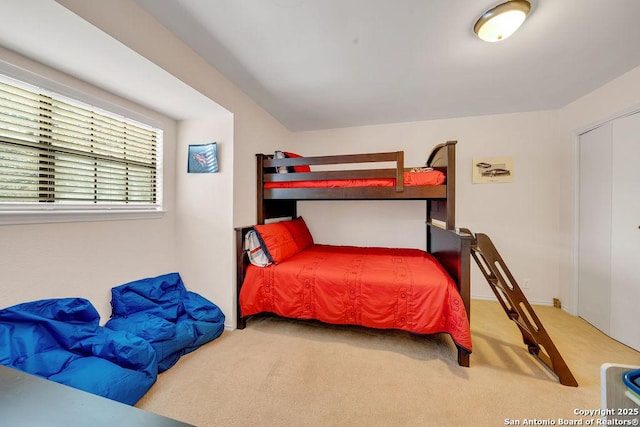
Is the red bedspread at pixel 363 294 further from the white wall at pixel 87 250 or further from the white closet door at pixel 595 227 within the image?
the white closet door at pixel 595 227

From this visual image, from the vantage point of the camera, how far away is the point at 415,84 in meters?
2.29

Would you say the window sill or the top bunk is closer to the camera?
the window sill

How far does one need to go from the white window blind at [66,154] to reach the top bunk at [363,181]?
113cm

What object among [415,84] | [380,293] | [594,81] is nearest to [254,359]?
[380,293]

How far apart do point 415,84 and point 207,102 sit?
1951 millimetres

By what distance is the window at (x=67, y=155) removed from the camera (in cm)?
143

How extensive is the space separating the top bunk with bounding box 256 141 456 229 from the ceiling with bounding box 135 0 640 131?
68cm

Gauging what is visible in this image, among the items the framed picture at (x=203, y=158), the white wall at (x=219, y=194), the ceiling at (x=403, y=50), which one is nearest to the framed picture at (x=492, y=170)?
the ceiling at (x=403, y=50)

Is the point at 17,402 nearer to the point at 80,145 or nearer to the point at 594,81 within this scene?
the point at 80,145

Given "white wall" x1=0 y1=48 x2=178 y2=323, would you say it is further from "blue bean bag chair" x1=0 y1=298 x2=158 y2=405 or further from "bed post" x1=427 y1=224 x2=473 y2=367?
"bed post" x1=427 y1=224 x2=473 y2=367

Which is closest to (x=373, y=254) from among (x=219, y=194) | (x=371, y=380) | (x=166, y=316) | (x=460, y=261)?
(x=460, y=261)

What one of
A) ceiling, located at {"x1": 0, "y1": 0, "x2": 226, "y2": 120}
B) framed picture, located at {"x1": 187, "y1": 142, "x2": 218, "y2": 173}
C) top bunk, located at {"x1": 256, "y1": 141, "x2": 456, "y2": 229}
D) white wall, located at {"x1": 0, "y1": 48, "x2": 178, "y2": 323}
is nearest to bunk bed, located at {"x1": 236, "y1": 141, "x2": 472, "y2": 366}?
top bunk, located at {"x1": 256, "y1": 141, "x2": 456, "y2": 229}

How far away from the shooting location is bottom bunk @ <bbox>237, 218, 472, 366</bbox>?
180cm

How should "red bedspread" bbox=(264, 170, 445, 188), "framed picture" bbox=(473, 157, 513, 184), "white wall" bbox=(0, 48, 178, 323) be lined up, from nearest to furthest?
"white wall" bbox=(0, 48, 178, 323)
"red bedspread" bbox=(264, 170, 445, 188)
"framed picture" bbox=(473, 157, 513, 184)
